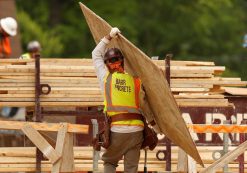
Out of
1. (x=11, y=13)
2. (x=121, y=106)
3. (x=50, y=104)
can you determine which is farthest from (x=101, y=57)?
(x=11, y=13)

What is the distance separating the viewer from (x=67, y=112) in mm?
18312

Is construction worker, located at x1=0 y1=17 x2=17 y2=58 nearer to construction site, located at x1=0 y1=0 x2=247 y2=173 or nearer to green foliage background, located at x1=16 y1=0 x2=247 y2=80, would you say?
construction site, located at x1=0 y1=0 x2=247 y2=173

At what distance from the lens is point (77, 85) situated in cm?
1806

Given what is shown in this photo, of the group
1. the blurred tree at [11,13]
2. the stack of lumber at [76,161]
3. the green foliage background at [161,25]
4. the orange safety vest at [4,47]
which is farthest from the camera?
the green foliage background at [161,25]

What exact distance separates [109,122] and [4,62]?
3352 millimetres

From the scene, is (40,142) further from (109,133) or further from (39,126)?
(109,133)

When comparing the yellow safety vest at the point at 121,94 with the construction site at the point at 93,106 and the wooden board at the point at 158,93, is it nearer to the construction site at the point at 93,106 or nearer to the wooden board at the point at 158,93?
the wooden board at the point at 158,93

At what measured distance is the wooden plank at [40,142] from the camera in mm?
15906

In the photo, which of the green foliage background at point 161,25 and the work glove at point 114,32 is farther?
the green foliage background at point 161,25

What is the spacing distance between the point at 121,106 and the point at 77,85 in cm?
257

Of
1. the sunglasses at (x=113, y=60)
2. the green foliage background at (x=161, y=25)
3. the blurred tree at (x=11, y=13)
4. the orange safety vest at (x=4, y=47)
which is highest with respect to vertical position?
the green foliage background at (x=161, y=25)

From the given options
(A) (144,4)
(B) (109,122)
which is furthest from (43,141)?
(A) (144,4)

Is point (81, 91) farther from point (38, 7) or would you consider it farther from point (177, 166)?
point (38, 7)

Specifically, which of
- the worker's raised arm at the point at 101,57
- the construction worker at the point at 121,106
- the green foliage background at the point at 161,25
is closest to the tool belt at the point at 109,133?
the construction worker at the point at 121,106
